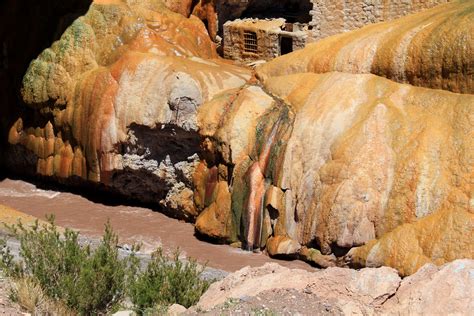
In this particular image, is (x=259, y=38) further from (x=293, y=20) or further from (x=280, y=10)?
(x=280, y=10)

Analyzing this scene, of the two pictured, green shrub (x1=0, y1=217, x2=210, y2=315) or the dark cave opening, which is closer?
green shrub (x1=0, y1=217, x2=210, y2=315)

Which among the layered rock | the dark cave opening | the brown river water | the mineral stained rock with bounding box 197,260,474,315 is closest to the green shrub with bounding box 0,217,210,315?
the mineral stained rock with bounding box 197,260,474,315

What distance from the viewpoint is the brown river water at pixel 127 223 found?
18906 millimetres

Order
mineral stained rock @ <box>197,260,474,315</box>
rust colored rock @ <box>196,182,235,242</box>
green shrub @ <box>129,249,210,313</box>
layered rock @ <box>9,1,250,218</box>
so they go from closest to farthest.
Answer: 1. mineral stained rock @ <box>197,260,474,315</box>
2. green shrub @ <box>129,249,210,313</box>
3. rust colored rock @ <box>196,182,235,242</box>
4. layered rock @ <box>9,1,250,218</box>

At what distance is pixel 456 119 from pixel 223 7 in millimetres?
11203

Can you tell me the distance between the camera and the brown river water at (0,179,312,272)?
18906mm

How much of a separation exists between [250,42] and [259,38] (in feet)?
1.46

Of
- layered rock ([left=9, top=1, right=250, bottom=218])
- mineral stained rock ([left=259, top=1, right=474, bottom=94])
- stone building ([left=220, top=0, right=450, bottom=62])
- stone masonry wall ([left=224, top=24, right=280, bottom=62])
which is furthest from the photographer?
stone masonry wall ([left=224, top=24, right=280, bottom=62])

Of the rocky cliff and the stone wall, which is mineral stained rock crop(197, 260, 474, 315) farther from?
the stone wall

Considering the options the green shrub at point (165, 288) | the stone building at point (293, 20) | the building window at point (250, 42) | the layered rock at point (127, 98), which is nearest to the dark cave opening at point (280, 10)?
the stone building at point (293, 20)

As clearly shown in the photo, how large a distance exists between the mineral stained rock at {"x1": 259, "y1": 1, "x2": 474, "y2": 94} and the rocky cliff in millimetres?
34

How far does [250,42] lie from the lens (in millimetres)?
24922

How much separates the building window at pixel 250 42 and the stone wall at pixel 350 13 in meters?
2.76

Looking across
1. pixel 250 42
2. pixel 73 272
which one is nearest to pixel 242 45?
pixel 250 42
